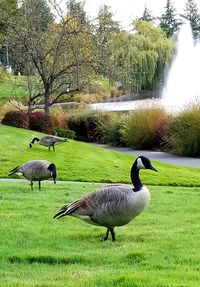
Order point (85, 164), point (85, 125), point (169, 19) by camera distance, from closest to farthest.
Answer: point (85, 164), point (85, 125), point (169, 19)

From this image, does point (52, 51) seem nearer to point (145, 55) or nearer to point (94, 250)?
point (145, 55)

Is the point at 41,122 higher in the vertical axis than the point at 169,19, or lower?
lower

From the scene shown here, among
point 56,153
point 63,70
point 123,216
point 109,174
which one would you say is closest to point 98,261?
point 123,216

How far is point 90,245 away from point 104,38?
31.7 m

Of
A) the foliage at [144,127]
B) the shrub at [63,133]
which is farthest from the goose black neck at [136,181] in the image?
the shrub at [63,133]

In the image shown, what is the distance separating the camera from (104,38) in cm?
3791

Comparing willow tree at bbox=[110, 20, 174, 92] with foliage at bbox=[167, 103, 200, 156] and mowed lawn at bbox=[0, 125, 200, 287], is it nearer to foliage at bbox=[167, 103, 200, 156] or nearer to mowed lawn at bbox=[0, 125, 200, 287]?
foliage at bbox=[167, 103, 200, 156]

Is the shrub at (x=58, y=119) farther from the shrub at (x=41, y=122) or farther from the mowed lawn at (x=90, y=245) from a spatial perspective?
the mowed lawn at (x=90, y=245)

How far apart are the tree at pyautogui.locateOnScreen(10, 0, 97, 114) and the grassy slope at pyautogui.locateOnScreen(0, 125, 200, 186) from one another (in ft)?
29.3

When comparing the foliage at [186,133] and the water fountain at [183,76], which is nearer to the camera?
the foliage at [186,133]

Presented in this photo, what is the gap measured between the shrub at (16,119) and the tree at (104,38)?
5.49 m

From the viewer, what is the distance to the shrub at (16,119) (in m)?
33.2

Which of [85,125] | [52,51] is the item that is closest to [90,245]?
[52,51]

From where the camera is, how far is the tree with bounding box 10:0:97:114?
33625 millimetres
